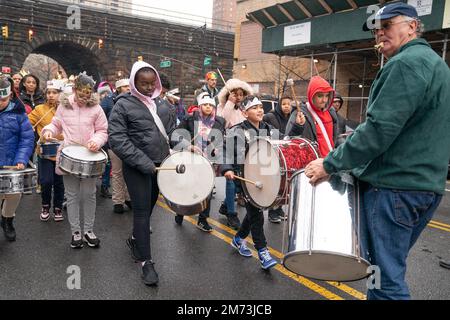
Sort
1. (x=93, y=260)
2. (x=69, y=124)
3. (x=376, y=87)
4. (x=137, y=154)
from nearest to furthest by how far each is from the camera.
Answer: (x=376, y=87)
(x=137, y=154)
(x=93, y=260)
(x=69, y=124)

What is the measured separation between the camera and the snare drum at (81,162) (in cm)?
425

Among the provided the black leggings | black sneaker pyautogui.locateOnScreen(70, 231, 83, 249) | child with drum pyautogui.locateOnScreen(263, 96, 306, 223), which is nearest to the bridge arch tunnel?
child with drum pyautogui.locateOnScreen(263, 96, 306, 223)

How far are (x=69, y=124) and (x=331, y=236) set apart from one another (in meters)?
3.39

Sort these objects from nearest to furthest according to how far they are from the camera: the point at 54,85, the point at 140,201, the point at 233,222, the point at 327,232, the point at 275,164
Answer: the point at 327,232
the point at 275,164
the point at 140,201
the point at 233,222
the point at 54,85

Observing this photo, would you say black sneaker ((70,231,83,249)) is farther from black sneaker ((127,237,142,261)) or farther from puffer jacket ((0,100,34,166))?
puffer jacket ((0,100,34,166))

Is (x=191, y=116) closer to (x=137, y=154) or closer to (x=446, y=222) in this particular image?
(x=137, y=154)

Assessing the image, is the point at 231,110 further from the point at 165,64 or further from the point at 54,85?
the point at 165,64

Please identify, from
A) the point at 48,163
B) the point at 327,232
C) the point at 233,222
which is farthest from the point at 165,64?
the point at 327,232

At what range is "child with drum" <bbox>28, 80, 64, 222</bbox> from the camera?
532 centimetres

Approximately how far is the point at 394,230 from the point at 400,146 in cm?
47

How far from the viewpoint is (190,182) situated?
400cm
